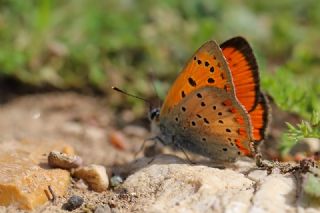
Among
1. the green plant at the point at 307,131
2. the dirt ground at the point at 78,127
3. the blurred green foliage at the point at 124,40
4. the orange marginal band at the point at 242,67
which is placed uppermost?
the blurred green foliage at the point at 124,40

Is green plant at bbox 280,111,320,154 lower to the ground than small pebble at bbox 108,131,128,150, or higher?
higher

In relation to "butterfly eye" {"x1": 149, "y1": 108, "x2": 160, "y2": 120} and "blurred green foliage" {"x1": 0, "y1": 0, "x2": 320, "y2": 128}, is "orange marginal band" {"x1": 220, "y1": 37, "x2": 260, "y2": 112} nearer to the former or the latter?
"butterfly eye" {"x1": 149, "y1": 108, "x2": 160, "y2": 120}

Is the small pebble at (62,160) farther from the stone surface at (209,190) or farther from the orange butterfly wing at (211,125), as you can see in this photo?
the orange butterfly wing at (211,125)

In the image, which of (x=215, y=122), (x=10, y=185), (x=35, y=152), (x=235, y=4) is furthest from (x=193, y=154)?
(x=235, y=4)

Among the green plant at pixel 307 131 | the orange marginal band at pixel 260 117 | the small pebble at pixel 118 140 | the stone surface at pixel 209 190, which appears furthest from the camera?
the small pebble at pixel 118 140

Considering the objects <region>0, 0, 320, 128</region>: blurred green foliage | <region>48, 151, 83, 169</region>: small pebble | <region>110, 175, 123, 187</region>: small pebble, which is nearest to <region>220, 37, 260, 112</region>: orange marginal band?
<region>110, 175, 123, 187</region>: small pebble

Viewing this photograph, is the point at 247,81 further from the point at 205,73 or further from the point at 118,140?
the point at 118,140

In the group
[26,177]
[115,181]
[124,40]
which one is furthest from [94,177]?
[124,40]

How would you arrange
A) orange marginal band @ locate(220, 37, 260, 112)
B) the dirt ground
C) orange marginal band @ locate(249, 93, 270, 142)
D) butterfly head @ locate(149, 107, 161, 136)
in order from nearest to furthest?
orange marginal band @ locate(220, 37, 260, 112), orange marginal band @ locate(249, 93, 270, 142), butterfly head @ locate(149, 107, 161, 136), the dirt ground

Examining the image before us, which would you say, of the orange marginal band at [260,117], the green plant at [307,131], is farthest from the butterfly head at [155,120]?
the green plant at [307,131]
